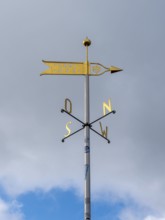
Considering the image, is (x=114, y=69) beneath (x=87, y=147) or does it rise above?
above

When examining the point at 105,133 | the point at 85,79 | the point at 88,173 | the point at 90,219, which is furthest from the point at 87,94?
the point at 90,219

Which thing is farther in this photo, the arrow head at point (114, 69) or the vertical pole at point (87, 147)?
the arrow head at point (114, 69)

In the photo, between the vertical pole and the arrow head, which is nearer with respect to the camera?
the vertical pole

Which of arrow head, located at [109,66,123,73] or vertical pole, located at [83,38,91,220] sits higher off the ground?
arrow head, located at [109,66,123,73]

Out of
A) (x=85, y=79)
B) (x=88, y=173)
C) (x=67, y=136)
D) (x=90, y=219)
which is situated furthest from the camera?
(x=85, y=79)

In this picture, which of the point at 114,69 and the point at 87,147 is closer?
the point at 87,147

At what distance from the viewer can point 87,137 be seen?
1880cm

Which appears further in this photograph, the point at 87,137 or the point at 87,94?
the point at 87,94

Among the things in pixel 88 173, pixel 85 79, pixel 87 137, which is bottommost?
pixel 88 173

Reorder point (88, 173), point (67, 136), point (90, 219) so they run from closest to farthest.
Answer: point (90, 219), point (88, 173), point (67, 136)

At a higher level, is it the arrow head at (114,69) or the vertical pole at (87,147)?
the arrow head at (114,69)

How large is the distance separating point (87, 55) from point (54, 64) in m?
1.68

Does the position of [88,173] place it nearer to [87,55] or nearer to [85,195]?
[85,195]

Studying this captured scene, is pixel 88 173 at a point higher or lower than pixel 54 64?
lower
